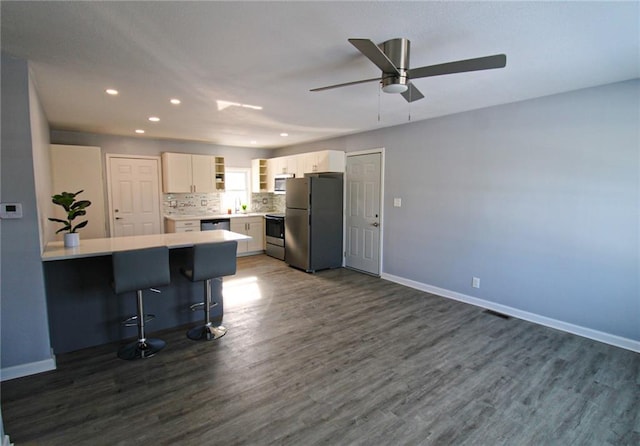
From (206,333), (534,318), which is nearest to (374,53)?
(206,333)

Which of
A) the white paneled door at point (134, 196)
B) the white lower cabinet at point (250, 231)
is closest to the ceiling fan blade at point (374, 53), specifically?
the white lower cabinet at point (250, 231)

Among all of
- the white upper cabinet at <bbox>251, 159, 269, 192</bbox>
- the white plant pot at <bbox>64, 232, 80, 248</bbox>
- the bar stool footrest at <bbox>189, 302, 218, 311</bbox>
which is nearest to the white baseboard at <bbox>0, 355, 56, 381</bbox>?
the white plant pot at <bbox>64, 232, 80, 248</bbox>

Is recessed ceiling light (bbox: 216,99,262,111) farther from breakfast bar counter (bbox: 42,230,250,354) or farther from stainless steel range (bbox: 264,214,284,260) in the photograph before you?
stainless steel range (bbox: 264,214,284,260)

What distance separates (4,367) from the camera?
2436 millimetres

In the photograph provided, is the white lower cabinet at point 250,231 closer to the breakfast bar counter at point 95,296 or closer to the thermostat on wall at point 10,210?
the breakfast bar counter at point 95,296

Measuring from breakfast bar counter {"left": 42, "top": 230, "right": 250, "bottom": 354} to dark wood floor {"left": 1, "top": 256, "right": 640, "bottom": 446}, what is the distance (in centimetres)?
20

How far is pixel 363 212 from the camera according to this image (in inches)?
216

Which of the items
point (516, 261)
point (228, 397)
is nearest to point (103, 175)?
point (228, 397)

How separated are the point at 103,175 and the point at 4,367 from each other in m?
4.00

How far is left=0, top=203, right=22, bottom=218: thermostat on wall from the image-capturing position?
7.70 ft

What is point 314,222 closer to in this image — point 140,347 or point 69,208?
point 140,347

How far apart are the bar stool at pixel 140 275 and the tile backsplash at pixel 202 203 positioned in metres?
3.89

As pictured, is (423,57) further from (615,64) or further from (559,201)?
(559,201)

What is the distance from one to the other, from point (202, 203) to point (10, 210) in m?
4.43
